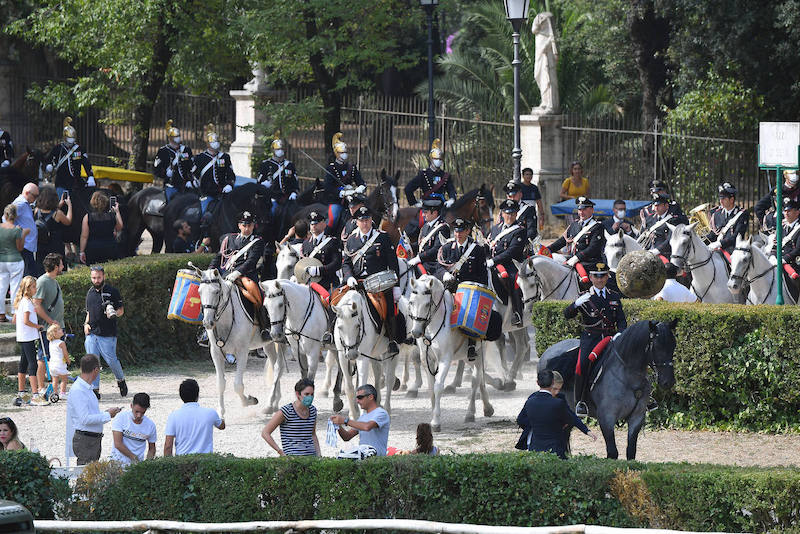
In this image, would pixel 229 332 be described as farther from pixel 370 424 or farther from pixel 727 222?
pixel 727 222

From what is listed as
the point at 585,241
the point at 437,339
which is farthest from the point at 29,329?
the point at 585,241

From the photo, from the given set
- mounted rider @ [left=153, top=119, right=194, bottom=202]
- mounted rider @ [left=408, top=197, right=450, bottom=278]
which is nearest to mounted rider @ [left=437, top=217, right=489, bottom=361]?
mounted rider @ [left=408, top=197, right=450, bottom=278]

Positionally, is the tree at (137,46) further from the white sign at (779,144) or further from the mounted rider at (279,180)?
the white sign at (779,144)

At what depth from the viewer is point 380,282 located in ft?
53.7

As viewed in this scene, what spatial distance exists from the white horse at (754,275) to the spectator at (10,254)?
10.1 metres

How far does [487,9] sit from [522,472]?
91.9ft

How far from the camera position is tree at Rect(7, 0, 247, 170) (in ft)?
95.4

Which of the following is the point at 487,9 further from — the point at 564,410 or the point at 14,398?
the point at 564,410

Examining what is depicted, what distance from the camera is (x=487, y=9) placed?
122 feet

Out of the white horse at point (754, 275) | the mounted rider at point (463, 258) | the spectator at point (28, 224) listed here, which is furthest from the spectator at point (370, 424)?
the spectator at point (28, 224)

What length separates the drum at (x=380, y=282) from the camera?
1638cm

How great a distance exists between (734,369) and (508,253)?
4222mm

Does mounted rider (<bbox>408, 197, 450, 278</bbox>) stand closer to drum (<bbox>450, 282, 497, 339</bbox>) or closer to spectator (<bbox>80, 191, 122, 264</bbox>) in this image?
drum (<bbox>450, 282, 497, 339</bbox>)

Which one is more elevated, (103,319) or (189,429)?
(103,319)
